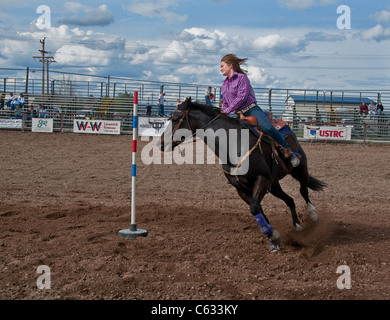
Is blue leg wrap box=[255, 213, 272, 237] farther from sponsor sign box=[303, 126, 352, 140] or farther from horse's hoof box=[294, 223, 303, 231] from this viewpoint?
sponsor sign box=[303, 126, 352, 140]

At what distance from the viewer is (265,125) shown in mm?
7098

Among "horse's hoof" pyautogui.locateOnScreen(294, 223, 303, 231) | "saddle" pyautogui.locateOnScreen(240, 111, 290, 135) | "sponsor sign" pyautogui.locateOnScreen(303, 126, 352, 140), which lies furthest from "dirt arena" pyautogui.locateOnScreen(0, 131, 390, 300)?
"sponsor sign" pyautogui.locateOnScreen(303, 126, 352, 140)

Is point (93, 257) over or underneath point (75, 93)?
underneath

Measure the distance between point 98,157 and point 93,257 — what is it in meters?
12.4

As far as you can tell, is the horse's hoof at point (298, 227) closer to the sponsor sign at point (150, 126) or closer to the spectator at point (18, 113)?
the sponsor sign at point (150, 126)

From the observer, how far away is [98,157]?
18.1m

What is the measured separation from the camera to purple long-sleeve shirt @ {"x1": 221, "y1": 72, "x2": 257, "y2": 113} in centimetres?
698

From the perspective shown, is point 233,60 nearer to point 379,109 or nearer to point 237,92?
point 237,92

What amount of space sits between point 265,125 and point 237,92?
68cm
